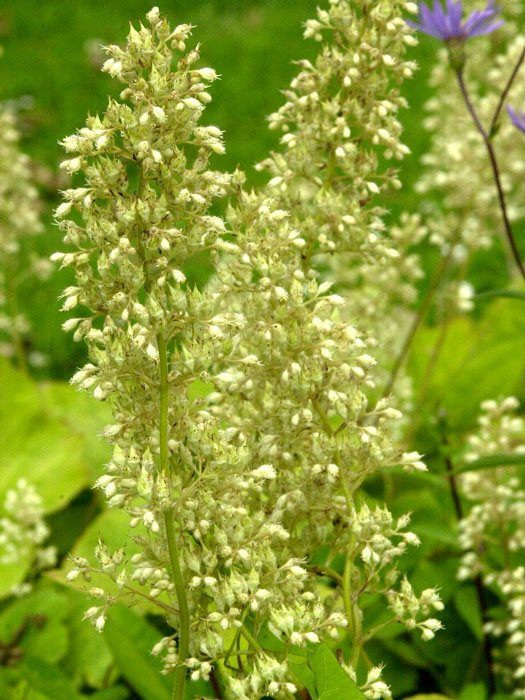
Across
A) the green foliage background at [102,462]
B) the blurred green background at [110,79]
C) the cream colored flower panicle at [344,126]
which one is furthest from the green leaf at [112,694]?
the blurred green background at [110,79]

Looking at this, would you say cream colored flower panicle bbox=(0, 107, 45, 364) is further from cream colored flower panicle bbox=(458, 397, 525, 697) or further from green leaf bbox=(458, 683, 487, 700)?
green leaf bbox=(458, 683, 487, 700)

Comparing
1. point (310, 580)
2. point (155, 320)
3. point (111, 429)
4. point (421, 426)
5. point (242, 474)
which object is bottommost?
point (310, 580)

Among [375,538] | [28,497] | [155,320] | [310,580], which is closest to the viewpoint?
[155,320]

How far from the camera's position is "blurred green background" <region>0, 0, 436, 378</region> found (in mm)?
8719

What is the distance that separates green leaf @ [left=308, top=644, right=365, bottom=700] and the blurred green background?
18.0 ft

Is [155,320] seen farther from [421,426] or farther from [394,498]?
[421,426]

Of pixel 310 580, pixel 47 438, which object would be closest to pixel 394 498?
pixel 47 438

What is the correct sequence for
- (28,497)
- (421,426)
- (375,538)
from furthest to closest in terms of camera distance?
(421,426), (28,497), (375,538)

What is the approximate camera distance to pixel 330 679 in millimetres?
2135

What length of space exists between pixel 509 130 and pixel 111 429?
2995 millimetres

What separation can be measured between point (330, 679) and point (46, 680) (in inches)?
51.7

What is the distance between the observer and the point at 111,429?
2104 mm

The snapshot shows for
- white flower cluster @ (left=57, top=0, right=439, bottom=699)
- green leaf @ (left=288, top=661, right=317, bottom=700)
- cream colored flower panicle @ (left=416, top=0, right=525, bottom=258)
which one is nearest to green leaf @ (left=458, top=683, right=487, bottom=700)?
white flower cluster @ (left=57, top=0, right=439, bottom=699)

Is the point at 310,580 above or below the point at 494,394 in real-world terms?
below
